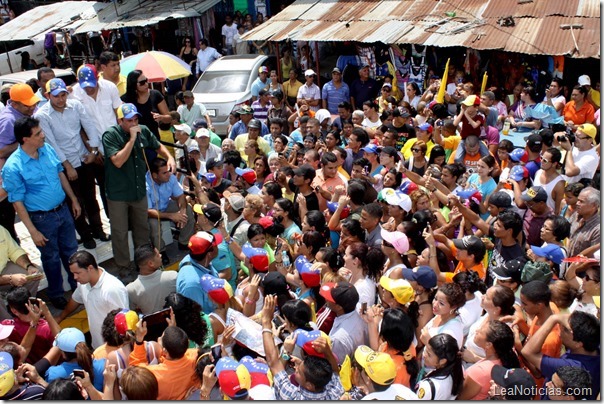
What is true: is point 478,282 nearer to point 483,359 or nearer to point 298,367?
point 483,359

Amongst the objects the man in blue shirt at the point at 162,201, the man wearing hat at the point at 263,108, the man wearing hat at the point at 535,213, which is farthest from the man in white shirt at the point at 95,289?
the man wearing hat at the point at 263,108

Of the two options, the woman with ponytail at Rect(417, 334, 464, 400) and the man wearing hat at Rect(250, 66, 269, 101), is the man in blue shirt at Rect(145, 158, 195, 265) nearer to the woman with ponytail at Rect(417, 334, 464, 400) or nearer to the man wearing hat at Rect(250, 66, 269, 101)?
the woman with ponytail at Rect(417, 334, 464, 400)

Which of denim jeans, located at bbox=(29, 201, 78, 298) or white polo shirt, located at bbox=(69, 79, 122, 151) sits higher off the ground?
white polo shirt, located at bbox=(69, 79, 122, 151)

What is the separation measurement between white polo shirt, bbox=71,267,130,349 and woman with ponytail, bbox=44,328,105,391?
58 cm

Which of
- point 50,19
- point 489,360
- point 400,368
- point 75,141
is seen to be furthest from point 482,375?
point 50,19

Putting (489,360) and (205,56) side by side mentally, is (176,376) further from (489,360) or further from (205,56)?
(205,56)

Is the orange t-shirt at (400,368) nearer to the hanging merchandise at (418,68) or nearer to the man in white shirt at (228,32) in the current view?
the hanging merchandise at (418,68)

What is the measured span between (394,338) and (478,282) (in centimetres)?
114

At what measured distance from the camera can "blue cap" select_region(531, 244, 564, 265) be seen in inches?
192

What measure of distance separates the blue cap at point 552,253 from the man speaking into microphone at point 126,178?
3.95 meters

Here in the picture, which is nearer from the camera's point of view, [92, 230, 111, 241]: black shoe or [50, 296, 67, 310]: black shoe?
[50, 296, 67, 310]: black shoe

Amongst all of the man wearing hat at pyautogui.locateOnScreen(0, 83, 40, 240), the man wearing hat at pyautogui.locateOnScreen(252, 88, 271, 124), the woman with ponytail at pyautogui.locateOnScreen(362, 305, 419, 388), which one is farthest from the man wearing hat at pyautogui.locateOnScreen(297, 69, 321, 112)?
the woman with ponytail at pyautogui.locateOnScreen(362, 305, 419, 388)

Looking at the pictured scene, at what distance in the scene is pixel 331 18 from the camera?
43.0 feet

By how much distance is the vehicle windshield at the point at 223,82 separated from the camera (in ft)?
42.2
